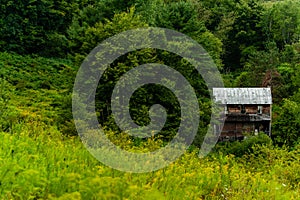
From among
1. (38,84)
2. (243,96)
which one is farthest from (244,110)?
(38,84)

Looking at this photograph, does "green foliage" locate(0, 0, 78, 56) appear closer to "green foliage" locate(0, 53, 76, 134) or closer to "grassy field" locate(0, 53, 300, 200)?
"green foliage" locate(0, 53, 76, 134)

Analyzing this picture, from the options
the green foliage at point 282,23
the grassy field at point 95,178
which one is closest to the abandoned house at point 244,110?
the green foliage at point 282,23

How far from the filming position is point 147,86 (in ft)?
54.3

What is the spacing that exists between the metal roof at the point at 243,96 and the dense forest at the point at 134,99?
187 cm

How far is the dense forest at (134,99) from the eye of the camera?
384 centimetres

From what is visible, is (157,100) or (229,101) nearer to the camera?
(157,100)

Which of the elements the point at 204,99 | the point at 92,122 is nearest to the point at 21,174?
the point at 92,122

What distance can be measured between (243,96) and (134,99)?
18.2 m

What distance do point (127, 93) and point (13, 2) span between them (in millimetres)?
20046

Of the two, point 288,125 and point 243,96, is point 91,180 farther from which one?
point 243,96

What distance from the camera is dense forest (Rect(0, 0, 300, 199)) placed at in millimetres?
3836

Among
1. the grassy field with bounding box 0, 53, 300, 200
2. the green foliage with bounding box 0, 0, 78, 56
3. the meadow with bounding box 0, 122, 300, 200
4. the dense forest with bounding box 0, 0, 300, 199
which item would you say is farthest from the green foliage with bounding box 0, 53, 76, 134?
the meadow with bounding box 0, 122, 300, 200

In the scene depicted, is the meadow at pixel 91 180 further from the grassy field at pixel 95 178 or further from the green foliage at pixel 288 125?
the green foliage at pixel 288 125

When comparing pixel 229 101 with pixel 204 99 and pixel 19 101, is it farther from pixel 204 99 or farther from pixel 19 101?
pixel 19 101
